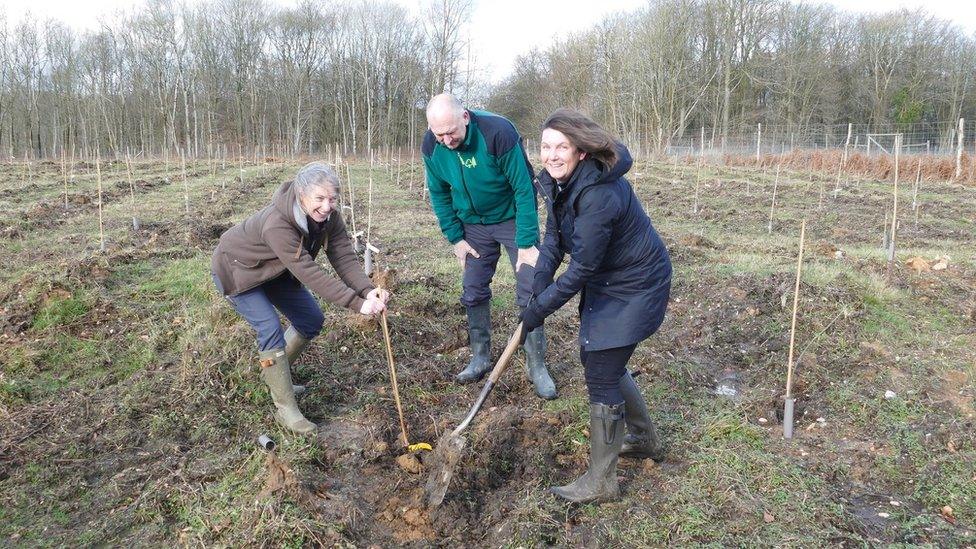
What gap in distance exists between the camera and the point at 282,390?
10.9 feet

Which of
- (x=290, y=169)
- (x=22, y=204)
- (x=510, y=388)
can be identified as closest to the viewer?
(x=510, y=388)

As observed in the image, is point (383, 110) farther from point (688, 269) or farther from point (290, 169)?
point (688, 269)

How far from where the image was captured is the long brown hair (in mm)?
2363

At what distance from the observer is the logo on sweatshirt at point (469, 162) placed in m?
3.65

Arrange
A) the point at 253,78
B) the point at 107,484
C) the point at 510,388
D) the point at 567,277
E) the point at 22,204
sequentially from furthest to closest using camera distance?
the point at 253,78
the point at 22,204
the point at 510,388
the point at 107,484
the point at 567,277

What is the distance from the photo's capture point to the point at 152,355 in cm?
442

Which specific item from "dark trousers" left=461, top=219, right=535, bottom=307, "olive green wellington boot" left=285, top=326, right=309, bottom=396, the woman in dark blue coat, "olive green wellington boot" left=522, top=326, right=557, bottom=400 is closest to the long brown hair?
the woman in dark blue coat

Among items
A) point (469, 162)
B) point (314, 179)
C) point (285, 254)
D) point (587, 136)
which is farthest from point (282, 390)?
point (587, 136)

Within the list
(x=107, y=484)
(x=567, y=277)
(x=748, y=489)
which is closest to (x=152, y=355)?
(x=107, y=484)

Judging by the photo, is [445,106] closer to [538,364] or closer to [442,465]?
[538,364]

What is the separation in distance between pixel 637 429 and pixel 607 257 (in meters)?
0.98

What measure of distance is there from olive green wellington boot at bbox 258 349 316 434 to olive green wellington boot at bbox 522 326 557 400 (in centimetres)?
138

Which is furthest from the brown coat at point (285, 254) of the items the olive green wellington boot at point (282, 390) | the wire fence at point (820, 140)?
the wire fence at point (820, 140)

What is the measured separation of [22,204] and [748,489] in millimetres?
13630
